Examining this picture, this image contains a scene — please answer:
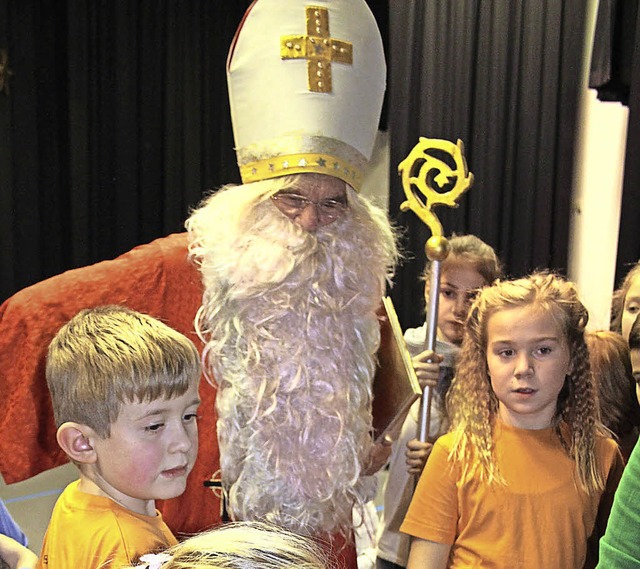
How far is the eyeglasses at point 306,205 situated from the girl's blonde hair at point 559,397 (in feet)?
1.41

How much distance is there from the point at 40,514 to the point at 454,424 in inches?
118

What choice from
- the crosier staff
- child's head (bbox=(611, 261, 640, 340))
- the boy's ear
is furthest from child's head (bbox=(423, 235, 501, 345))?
the boy's ear

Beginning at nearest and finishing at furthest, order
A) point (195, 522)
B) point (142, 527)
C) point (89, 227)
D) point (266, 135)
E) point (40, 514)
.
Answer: point (142, 527) < point (195, 522) < point (266, 135) < point (40, 514) < point (89, 227)

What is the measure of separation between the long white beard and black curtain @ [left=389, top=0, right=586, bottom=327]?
2665 millimetres

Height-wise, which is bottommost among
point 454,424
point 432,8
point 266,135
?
point 454,424

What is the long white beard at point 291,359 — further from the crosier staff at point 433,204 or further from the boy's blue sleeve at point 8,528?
the boy's blue sleeve at point 8,528

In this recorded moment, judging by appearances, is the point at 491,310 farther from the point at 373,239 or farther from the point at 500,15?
the point at 500,15

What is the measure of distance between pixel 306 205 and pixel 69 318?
0.64 meters

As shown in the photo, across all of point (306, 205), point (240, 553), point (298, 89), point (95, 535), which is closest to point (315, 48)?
point (298, 89)

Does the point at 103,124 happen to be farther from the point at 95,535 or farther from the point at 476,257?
the point at 95,535

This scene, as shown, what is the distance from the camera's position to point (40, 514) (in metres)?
4.05

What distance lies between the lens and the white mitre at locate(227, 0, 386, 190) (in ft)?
6.30

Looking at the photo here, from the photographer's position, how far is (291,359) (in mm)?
1846

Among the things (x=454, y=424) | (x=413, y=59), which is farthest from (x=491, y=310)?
(x=413, y=59)
